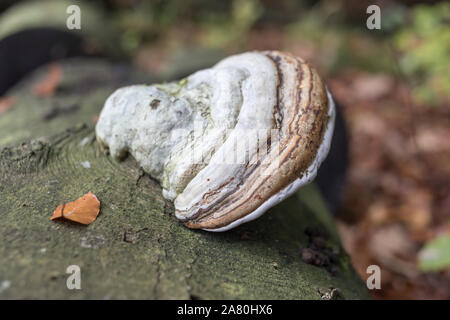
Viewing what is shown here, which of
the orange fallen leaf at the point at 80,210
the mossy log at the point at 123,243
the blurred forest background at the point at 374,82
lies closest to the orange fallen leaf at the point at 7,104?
the mossy log at the point at 123,243

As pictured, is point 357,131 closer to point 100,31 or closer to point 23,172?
point 100,31

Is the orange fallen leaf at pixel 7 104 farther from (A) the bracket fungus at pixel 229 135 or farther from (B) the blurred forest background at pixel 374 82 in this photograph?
(A) the bracket fungus at pixel 229 135

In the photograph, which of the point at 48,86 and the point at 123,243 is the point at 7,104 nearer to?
the point at 48,86

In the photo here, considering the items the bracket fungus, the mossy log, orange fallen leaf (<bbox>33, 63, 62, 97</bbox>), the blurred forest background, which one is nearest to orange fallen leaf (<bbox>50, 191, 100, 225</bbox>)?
the mossy log

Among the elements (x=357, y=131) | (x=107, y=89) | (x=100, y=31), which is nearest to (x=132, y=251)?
(x=107, y=89)

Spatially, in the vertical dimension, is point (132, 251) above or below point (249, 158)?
below
